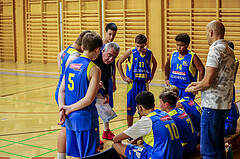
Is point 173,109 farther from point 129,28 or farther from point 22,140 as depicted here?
point 129,28

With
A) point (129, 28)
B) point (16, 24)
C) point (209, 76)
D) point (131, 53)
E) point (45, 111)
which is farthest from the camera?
point (16, 24)

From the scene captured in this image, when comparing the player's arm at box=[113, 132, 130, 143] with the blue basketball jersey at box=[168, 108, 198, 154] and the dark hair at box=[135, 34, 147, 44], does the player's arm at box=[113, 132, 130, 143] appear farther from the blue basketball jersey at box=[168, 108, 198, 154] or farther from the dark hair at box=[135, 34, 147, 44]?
the dark hair at box=[135, 34, 147, 44]

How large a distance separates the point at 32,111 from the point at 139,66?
307 cm

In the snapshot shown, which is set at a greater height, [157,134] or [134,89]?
[134,89]

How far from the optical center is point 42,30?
627 inches

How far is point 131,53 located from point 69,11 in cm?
952

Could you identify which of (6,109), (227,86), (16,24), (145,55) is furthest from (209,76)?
(16,24)

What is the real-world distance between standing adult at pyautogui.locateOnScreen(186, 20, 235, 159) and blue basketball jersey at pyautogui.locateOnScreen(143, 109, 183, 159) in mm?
325

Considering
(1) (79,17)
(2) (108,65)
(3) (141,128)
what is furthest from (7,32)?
(3) (141,128)

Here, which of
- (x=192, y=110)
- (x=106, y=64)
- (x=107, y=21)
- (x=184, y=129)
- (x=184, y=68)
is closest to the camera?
(x=184, y=129)

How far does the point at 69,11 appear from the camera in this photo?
592 inches

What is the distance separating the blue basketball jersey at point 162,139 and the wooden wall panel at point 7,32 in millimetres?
14140

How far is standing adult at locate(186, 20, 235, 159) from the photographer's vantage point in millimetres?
3600

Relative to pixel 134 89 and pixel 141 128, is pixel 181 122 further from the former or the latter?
pixel 134 89
